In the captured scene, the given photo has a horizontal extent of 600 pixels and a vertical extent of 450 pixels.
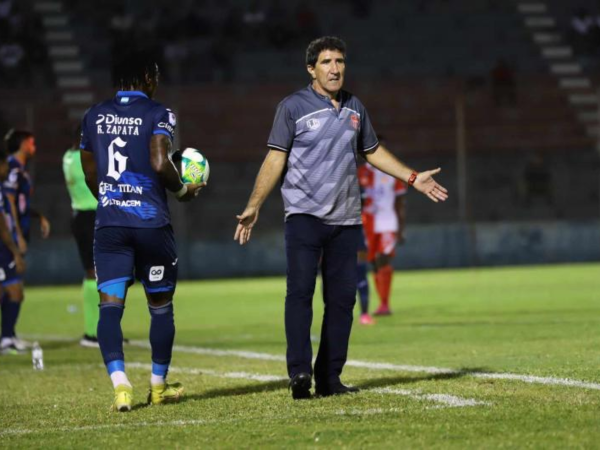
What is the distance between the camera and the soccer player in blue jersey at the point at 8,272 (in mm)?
12914

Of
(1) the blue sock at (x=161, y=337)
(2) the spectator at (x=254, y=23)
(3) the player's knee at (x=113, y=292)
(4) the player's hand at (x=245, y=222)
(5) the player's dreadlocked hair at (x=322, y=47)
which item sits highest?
(2) the spectator at (x=254, y=23)

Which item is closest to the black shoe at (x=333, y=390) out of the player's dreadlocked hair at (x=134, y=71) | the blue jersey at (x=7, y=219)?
the player's dreadlocked hair at (x=134, y=71)

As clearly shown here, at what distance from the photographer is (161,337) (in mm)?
8008

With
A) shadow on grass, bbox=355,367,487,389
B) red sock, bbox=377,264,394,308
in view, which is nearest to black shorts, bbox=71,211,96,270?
red sock, bbox=377,264,394,308

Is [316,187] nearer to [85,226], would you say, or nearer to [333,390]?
[333,390]

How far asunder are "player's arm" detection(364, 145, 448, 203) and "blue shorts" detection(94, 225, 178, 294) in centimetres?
141

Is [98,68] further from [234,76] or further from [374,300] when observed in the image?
[374,300]

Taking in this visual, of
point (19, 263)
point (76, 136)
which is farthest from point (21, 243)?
point (76, 136)

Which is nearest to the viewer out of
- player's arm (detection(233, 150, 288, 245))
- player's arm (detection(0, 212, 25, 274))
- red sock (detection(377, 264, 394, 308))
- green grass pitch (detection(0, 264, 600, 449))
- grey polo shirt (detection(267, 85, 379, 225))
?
green grass pitch (detection(0, 264, 600, 449))

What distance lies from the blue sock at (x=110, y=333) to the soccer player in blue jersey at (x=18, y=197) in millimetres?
5605

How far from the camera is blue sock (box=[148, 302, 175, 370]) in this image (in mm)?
7988

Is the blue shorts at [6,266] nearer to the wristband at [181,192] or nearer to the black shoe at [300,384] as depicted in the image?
the wristband at [181,192]

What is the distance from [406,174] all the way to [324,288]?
87cm

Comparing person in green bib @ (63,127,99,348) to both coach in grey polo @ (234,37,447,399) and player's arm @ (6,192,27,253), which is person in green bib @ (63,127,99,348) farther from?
coach in grey polo @ (234,37,447,399)
